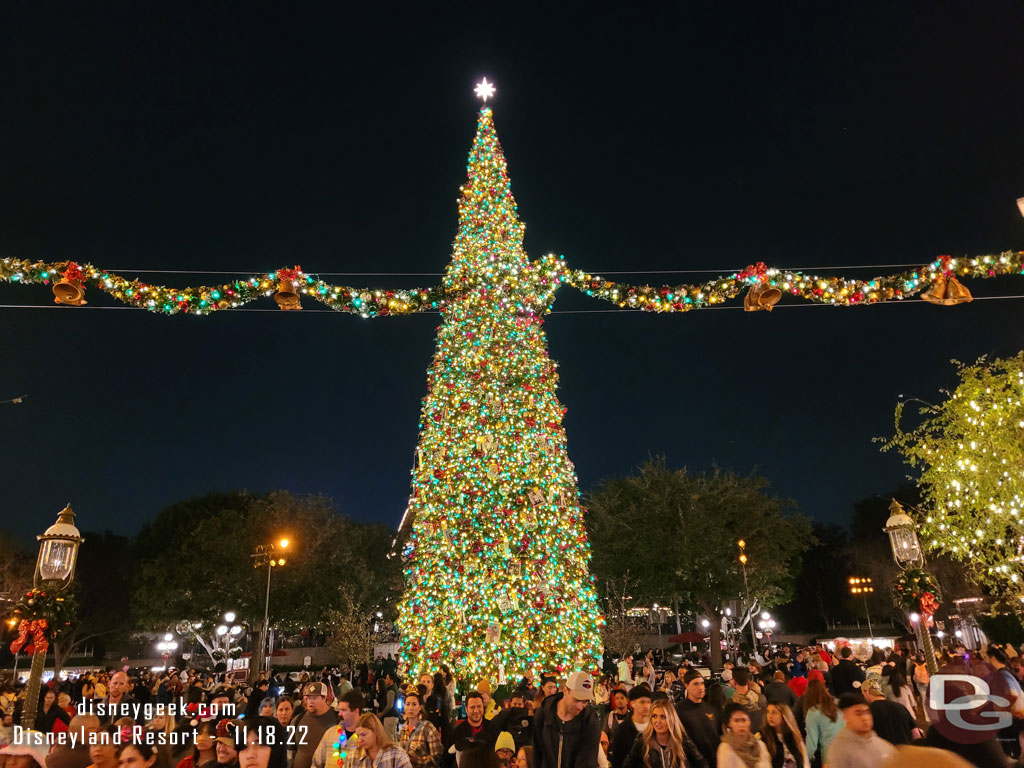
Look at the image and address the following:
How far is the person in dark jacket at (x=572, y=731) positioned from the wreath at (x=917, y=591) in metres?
10.7

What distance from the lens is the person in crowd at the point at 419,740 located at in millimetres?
6781

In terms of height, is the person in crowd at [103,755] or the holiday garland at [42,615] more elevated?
the holiday garland at [42,615]

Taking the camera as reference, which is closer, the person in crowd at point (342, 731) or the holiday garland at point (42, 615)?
the person in crowd at point (342, 731)

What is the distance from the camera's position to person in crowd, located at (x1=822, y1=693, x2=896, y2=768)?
4465 mm

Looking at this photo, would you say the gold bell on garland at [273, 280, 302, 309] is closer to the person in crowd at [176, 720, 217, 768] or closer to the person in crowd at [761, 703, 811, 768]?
the person in crowd at [176, 720, 217, 768]

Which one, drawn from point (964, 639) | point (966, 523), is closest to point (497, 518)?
point (966, 523)

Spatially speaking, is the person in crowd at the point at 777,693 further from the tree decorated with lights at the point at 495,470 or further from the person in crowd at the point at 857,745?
the tree decorated with lights at the point at 495,470

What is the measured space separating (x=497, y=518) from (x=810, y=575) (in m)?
53.5

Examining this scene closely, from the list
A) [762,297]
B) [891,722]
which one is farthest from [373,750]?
[762,297]

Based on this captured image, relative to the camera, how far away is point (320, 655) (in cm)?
4738

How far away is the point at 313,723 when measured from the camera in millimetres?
6809

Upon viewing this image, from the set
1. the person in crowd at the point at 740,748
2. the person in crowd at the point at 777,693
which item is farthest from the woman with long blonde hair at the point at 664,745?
the person in crowd at the point at 777,693

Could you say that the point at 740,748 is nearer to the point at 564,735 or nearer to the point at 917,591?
the point at 564,735

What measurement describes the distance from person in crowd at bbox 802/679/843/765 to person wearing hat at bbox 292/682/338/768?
17.3 ft
